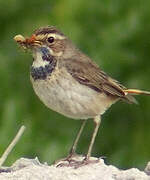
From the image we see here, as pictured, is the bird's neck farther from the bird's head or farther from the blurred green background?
the blurred green background

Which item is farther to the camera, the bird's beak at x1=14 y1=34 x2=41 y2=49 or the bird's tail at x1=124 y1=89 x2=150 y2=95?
the bird's tail at x1=124 y1=89 x2=150 y2=95

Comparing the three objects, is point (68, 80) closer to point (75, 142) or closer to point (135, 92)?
A: point (75, 142)

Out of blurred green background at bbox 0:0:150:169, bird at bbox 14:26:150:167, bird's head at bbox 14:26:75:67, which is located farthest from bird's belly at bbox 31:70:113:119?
blurred green background at bbox 0:0:150:169

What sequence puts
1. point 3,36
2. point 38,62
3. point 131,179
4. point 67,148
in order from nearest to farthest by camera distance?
point 131,179
point 38,62
point 67,148
point 3,36

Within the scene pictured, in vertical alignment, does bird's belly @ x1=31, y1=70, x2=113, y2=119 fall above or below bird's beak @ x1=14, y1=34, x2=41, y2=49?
below

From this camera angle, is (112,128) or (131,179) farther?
(112,128)

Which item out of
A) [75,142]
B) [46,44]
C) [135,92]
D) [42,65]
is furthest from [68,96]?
[135,92]

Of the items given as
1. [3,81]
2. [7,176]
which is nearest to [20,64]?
[3,81]

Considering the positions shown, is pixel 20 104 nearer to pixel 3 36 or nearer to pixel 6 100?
pixel 6 100
